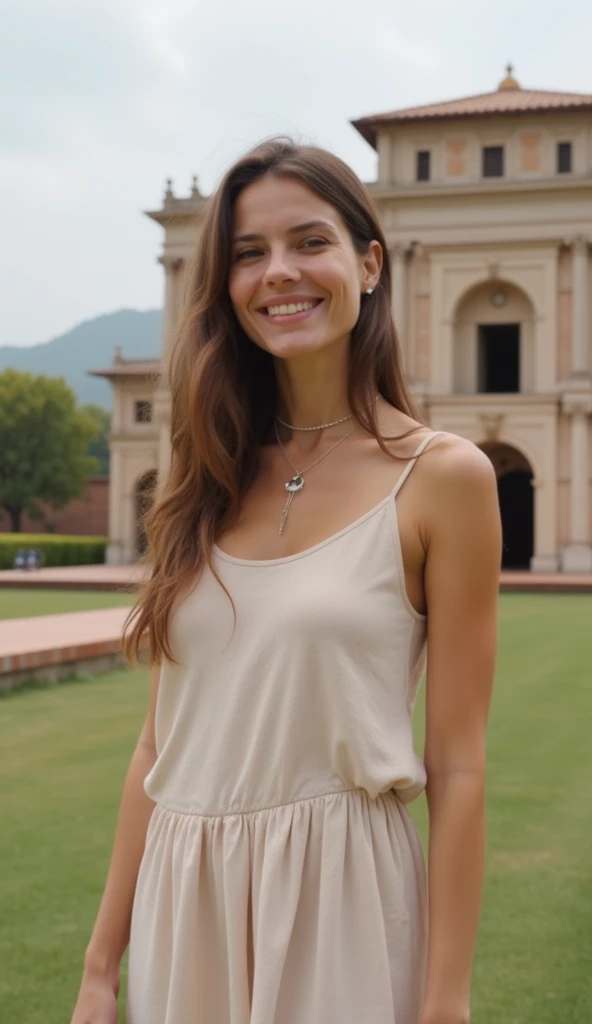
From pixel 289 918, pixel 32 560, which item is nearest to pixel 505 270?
pixel 32 560

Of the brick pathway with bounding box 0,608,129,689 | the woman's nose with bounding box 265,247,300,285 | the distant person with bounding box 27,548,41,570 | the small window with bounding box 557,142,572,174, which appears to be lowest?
the distant person with bounding box 27,548,41,570

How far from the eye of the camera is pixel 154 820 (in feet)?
6.43

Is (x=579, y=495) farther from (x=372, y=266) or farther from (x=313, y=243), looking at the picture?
(x=313, y=243)

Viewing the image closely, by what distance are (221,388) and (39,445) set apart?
49.0 metres

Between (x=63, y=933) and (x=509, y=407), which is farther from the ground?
(x=509, y=407)

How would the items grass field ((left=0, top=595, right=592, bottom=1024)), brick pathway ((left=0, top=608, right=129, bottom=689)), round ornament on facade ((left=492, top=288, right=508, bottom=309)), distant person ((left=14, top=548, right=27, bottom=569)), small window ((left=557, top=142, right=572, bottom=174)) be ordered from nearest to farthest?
grass field ((left=0, top=595, right=592, bottom=1024)) < brick pathway ((left=0, top=608, right=129, bottom=689)) < distant person ((left=14, top=548, right=27, bottom=569)) < small window ((left=557, top=142, right=572, bottom=174)) < round ornament on facade ((left=492, top=288, right=508, bottom=309))

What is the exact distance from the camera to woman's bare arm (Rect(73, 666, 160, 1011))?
6.60 feet

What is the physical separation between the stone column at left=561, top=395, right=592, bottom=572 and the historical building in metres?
0.04

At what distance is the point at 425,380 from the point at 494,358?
4.57 m

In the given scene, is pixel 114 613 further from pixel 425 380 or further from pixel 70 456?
pixel 70 456

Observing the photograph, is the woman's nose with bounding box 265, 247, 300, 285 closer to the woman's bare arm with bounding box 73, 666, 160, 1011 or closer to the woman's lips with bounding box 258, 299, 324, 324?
the woman's lips with bounding box 258, 299, 324, 324

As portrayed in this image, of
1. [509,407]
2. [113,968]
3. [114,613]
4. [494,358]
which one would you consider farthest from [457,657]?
[494,358]

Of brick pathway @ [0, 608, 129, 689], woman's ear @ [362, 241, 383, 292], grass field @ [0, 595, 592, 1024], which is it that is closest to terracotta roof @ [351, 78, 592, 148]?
brick pathway @ [0, 608, 129, 689]

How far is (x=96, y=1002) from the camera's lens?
198 centimetres
